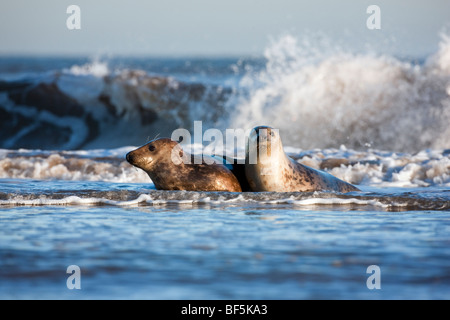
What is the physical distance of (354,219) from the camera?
619 centimetres

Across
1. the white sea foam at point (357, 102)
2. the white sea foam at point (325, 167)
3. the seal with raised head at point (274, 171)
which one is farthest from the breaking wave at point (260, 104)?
the seal with raised head at point (274, 171)

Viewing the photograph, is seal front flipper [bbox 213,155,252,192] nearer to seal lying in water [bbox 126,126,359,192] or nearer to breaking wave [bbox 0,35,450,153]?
seal lying in water [bbox 126,126,359,192]

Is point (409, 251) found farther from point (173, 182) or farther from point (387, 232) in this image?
point (173, 182)

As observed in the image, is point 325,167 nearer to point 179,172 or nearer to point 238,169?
point 238,169

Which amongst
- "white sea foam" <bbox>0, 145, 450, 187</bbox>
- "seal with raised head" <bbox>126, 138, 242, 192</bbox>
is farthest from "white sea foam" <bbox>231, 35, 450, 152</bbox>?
"seal with raised head" <bbox>126, 138, 242, 192</bbox>

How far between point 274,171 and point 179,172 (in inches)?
37.9

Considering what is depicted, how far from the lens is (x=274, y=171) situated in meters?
7.41

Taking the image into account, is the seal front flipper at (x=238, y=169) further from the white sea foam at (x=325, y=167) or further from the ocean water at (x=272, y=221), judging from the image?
the white sea foam at (x=325, y=167)

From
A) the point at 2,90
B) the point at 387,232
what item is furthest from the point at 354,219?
the point at 2,90

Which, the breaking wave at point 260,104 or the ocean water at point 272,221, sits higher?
the breaking wave at point 260,104

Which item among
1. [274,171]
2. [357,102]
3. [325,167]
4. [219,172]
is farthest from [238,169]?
[357,102]

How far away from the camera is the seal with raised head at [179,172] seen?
7594mm

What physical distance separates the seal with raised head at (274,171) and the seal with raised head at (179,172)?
24 centimetres

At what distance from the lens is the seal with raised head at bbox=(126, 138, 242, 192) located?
759 centimetres
